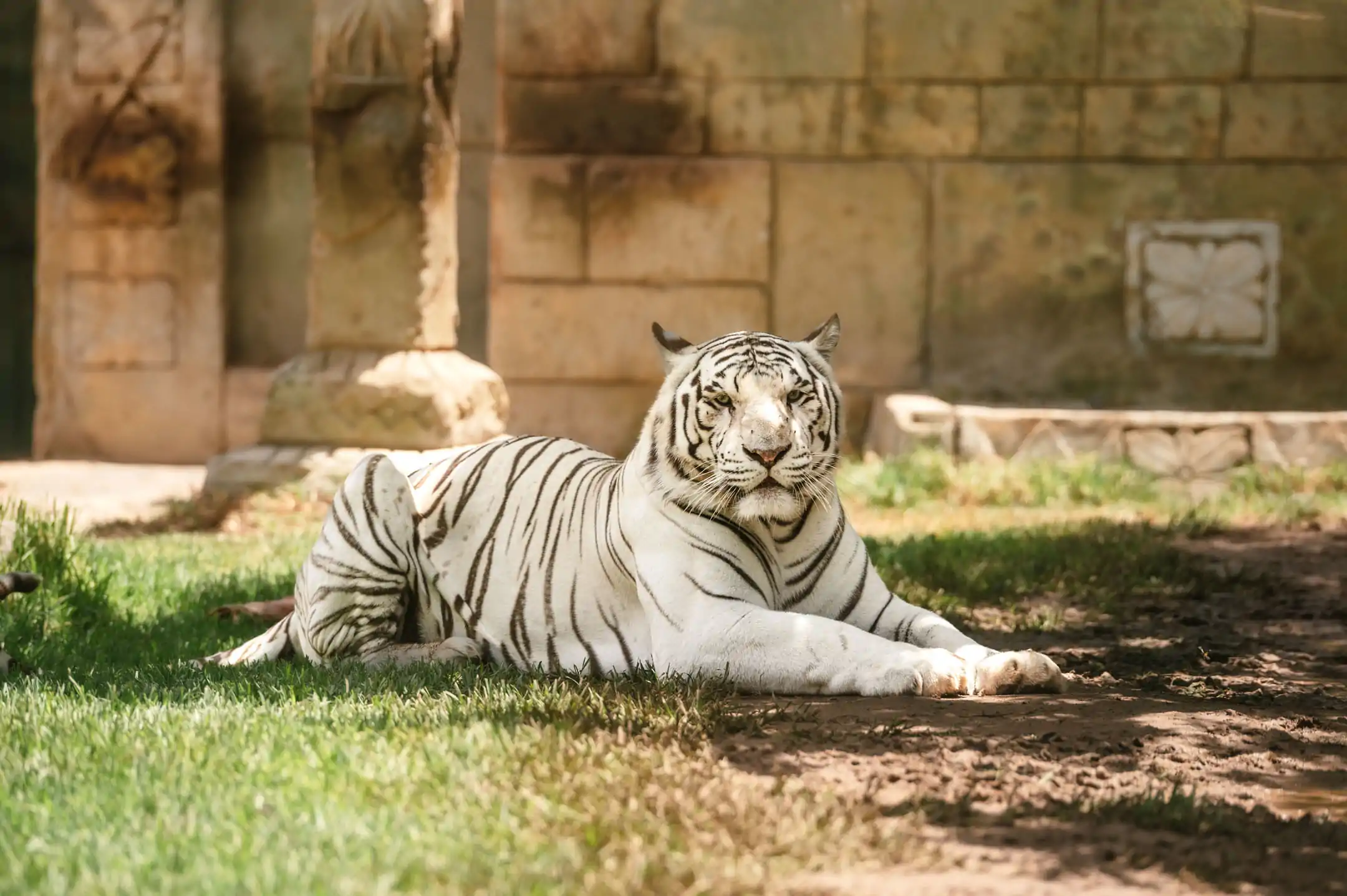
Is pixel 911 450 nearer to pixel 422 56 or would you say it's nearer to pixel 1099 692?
pixel 422 56

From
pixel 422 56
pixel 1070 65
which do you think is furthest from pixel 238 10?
pixel 1070 65

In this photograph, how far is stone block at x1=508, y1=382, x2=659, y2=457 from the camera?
37.6 ft

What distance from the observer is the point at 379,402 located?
9430 mm

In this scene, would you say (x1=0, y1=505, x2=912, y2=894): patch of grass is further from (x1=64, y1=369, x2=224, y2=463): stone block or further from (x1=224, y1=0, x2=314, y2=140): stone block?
(x1=224, y1=0, x2=314, y2=140): stone block

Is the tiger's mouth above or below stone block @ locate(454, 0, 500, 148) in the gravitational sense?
below

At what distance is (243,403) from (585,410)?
2.61 meters

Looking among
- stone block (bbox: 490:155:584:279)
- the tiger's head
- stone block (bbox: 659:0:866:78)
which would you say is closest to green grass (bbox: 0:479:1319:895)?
the tiger's head

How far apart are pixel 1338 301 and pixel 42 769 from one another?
9515mm

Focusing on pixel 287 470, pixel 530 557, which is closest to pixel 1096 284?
pixel 287 470

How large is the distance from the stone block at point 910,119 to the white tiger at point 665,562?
19.7 feet

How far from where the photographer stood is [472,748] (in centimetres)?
371

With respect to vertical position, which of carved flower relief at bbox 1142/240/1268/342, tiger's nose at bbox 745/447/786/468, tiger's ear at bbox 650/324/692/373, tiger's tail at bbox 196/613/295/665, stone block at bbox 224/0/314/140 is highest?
stone block at bbox 224/0/314/140

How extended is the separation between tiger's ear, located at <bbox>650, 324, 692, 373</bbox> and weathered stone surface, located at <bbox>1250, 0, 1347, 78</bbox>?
282 inches

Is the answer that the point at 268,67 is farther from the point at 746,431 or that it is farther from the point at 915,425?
the point at 746,431
